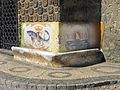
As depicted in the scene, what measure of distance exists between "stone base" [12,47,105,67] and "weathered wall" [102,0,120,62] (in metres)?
0.29

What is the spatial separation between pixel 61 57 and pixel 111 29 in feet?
5.58

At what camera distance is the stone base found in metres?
5.86

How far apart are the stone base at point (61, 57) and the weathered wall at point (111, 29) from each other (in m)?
0.29

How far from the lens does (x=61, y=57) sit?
5.84 meters

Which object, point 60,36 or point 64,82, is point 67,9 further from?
point 64,82

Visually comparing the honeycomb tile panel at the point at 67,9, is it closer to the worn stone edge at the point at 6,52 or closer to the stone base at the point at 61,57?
the stone base at the point at 61,57

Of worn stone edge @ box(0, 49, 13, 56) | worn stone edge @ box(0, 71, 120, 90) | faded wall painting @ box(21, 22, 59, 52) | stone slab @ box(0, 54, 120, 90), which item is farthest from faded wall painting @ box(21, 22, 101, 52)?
worn stone edge @ box(0, 71, 120, 90)

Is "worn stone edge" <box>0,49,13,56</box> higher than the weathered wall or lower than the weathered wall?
lower

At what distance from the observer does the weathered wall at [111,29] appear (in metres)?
6.31

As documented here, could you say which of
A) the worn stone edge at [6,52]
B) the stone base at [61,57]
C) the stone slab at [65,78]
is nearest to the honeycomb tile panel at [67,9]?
the stone base at [61,57]

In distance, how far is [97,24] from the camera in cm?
671

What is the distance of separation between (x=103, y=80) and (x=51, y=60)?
1607mm

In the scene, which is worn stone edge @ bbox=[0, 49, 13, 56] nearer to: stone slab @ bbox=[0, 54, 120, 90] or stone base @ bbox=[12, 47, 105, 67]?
stone base @ bbox=[12, 47, 105, 67]

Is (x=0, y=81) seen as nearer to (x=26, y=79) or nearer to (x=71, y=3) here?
(x=26, y=79)
